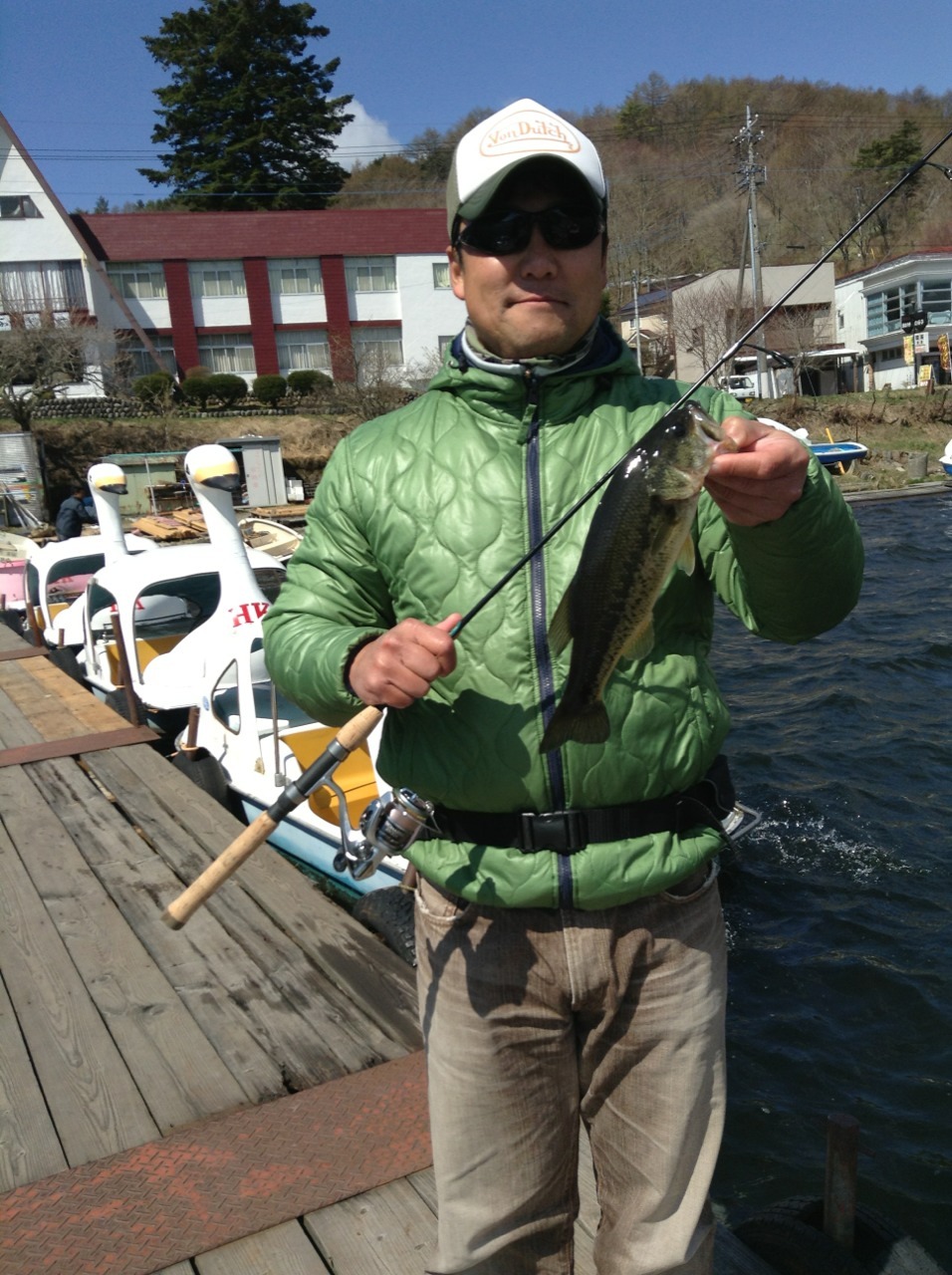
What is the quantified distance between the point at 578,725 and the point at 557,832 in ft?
0.85

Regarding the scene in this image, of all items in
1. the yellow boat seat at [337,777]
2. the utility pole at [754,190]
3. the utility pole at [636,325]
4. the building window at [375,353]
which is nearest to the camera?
the utility pole at [636,325]

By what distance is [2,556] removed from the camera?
2320 cm

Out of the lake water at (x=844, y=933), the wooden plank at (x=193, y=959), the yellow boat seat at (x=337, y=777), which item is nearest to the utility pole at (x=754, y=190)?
the lake water at (x=844, y=933)

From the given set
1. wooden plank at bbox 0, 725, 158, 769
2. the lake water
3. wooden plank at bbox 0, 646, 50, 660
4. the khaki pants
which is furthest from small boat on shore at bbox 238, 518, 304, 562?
the khaki pants

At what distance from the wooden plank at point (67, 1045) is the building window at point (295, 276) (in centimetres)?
5023

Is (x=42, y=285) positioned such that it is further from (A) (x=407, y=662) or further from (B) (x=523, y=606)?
(A) (x=407, y=662)

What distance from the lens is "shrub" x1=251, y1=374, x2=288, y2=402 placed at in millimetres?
46438

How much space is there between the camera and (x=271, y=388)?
4638cm

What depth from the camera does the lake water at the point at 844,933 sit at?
222 inches

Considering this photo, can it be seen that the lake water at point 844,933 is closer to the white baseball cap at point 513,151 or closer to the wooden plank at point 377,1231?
the wooden plank at point 377,1231

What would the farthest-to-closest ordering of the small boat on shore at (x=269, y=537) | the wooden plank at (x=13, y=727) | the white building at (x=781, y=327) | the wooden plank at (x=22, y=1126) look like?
the white building at (x=781, y=327) → the small boat on shore at (x=269, y=537) → the wooden plank at (x=13, y=727) → the wooden plank at (x=22, y=1126)

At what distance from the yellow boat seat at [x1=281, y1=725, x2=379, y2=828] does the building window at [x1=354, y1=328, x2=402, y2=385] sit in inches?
1576

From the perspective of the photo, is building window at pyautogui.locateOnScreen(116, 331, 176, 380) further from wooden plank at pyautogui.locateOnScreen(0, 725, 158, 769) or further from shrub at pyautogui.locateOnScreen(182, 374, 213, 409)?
wooden plank at pyautogui.locateOnScreen(0, 725, 158, 769)

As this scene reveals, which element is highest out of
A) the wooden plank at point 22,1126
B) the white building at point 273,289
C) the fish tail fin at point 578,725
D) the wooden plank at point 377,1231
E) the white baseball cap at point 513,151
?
the white building at point 273,289
